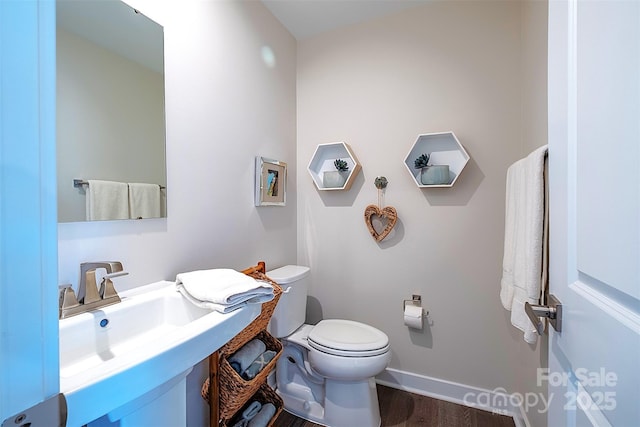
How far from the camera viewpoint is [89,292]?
0.87m

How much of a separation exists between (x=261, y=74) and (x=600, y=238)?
1.84 metres

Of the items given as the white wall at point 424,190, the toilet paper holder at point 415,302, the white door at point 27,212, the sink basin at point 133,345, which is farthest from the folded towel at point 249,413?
the white door at point 27,212

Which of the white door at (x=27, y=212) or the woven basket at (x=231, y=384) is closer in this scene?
the white door at (x=27, y=212)

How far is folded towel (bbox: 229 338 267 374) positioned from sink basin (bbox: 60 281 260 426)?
1.15 feet

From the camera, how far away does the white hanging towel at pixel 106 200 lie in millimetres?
938

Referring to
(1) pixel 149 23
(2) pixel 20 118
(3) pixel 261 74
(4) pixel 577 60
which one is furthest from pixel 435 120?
(2) pixel 20 118

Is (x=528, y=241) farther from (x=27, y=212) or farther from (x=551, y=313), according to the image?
(x=27, y=212)

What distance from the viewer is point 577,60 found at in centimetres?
54

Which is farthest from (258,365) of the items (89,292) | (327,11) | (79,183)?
(327,11)

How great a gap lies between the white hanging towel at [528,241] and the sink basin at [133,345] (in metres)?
1.00

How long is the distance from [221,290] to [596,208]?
3.18 ft

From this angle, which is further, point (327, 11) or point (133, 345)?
point (327, 11)

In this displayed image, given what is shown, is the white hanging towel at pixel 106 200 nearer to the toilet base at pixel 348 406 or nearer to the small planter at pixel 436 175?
the toilet base at pixel 348 406

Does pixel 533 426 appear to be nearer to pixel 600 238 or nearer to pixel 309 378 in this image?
pixel 309 378
